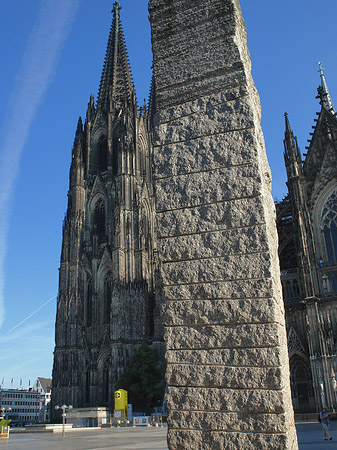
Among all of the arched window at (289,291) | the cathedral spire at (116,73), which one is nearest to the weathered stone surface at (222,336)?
the arched window at (289,291)

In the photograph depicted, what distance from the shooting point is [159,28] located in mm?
5719

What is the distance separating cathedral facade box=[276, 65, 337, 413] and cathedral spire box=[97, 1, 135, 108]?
1063 inches

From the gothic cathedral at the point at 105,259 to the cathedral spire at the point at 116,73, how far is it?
4.96ft

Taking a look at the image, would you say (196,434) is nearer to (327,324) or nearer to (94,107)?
(327,324)

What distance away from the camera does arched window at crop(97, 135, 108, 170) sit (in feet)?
167

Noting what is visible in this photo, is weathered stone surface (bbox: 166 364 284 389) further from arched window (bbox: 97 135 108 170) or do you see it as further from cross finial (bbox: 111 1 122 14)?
cross finial (bbox: 111 1 122 14)

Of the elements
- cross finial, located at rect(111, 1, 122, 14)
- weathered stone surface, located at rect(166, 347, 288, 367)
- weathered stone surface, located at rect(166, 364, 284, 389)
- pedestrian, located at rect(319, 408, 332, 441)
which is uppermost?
cross finial, located at rect(111, 1, 122, 14)

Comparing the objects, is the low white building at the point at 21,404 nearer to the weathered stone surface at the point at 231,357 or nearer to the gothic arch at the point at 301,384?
the gothic arch at the point at 301,384

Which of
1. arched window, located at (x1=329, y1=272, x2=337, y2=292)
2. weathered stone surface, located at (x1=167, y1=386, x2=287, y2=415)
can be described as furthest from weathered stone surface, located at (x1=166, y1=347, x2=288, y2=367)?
arched window, located at (x1=329, y1=272, x2=337, y2=292)

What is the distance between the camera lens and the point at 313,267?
27.5 metres

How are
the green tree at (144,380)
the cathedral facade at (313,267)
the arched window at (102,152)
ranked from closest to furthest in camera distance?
the cathedral facade at (313,267) < the green tree at (144,380) < the arched window at (102,152)

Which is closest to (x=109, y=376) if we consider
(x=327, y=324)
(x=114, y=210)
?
(x=114, y=210)

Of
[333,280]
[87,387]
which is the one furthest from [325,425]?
[87,387]

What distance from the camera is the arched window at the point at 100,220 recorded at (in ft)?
154
